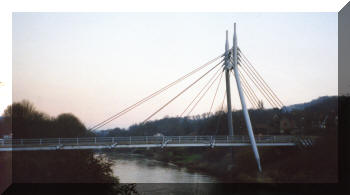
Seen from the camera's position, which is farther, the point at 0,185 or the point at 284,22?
the point at 284,22

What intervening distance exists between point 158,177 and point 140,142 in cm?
136

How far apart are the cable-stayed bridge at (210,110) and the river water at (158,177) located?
914 millimetres

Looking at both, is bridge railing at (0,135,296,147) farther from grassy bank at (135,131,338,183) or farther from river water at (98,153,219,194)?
river water at (98,153,219,194)

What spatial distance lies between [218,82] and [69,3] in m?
4.37

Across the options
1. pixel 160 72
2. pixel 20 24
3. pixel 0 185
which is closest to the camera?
pixel 0 185

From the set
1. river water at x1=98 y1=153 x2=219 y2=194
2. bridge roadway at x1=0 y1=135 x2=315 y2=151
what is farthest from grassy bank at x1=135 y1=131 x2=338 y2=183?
river water at x1=98 y1=153 x2=219 y2=194

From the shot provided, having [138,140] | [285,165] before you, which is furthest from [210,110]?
[285,165]

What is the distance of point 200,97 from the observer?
9.16m

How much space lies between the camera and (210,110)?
9.33 metres

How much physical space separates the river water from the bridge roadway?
919 millimetres

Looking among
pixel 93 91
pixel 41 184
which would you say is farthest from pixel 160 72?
pixel 41 184

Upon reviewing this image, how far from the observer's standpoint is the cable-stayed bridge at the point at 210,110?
8156mm

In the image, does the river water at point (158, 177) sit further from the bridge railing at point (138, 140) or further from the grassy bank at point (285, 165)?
the bridge railing at point (138, 140)

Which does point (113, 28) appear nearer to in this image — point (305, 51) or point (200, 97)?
point (200, 97)
